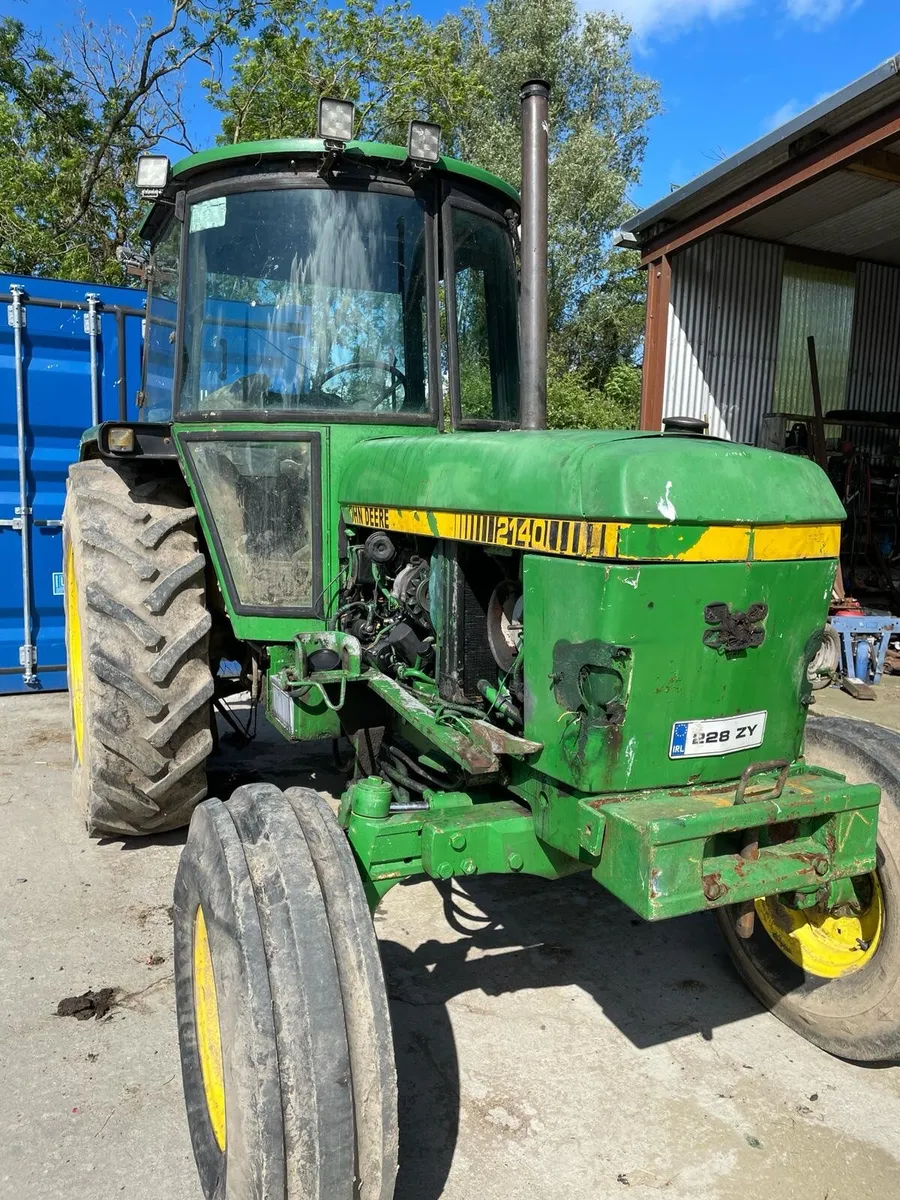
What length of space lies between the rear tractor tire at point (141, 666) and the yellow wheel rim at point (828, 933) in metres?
2.07

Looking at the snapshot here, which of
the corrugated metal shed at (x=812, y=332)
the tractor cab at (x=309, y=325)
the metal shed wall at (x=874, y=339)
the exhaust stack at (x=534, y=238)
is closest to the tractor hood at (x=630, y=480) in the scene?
the exhaust stack at (x=534, y=238)

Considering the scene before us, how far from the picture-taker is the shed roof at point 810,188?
598 cm

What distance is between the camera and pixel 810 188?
27.3 feet

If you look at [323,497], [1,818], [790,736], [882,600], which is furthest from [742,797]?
[882,600]

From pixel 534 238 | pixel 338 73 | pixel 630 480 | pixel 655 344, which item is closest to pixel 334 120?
pixel 534 238

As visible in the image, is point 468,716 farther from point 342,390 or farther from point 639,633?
point 342,390

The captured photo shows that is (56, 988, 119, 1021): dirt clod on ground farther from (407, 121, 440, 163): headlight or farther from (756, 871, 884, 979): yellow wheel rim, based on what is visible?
(407, 121, 440, 163): headlight

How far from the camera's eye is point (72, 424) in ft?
19.8

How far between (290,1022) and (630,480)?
4.25ft

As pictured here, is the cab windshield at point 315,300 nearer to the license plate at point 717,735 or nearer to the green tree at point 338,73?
the license plate at point 717,735

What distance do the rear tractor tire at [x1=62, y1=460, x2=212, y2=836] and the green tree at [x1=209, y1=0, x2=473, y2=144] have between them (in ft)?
42.0

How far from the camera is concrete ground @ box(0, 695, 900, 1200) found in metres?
2.17

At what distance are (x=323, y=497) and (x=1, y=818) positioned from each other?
2.25 meters

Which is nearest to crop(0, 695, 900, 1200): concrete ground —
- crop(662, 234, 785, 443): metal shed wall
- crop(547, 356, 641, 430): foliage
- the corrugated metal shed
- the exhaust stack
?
the exhaust stack
